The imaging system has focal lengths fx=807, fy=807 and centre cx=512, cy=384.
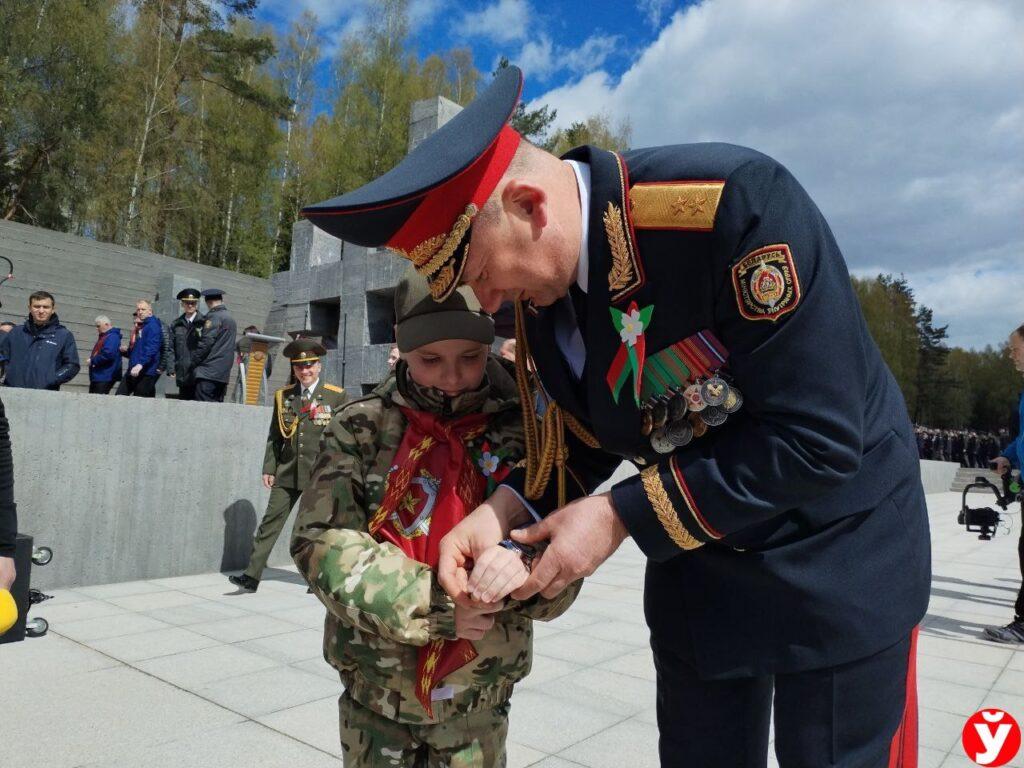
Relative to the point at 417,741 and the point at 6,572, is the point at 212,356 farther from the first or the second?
the point at 417,741

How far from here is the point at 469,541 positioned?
1490mm

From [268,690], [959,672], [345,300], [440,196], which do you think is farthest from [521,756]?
[345,300]

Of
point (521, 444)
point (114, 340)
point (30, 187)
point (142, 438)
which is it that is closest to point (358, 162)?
point (30, 187)

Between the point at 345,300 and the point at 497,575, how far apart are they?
18.8 meters

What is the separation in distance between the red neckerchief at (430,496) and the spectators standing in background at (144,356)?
8.65 meters

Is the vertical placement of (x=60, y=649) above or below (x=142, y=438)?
below

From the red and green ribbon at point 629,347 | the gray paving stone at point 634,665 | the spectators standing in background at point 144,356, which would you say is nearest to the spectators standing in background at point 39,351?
the spectators standing in background at point 144,356

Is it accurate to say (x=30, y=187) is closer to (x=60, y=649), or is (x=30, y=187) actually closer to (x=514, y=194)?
(x=60, y=649)

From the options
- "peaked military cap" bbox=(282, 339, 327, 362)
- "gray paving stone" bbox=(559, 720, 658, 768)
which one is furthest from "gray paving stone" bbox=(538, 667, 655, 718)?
"peaked military cap" bbox=(282, 339, 327, 362)

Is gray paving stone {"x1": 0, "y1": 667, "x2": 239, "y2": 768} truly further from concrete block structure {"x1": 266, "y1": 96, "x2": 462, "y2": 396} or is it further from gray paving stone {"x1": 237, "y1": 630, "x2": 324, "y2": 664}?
concrete block structure {"x1": 266, "y1": 96, "x2": 462, "y2": 396}

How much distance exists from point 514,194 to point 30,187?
28.1 meters

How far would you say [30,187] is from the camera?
24.6m

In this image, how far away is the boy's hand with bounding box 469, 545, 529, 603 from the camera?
52.7 inches

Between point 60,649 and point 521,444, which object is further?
point 60,649
